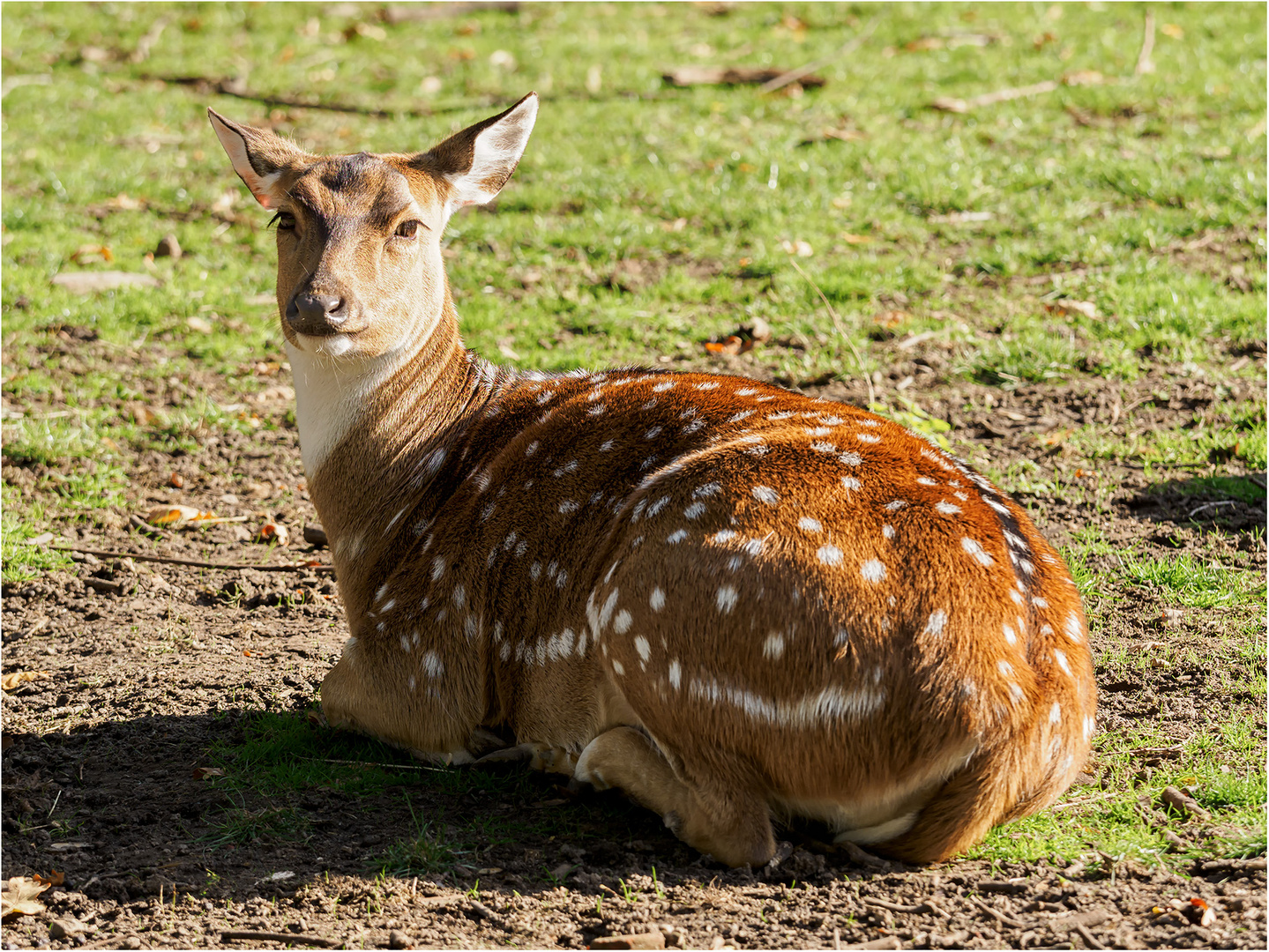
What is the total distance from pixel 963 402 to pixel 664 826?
3.54 metres

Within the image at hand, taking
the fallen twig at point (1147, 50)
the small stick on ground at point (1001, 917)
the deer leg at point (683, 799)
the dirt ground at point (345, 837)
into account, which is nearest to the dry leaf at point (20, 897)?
the dirt ground at point (345, 837)

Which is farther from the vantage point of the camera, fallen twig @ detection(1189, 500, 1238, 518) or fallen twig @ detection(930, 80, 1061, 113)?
fallen twig @ detection(930, 80, 1061, 113)

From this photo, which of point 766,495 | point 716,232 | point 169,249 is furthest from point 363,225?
point 169,249

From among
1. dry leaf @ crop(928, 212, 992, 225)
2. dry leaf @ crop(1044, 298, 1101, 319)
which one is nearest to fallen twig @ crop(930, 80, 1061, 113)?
dry leaf @ crop(928, 212, 992, 225)

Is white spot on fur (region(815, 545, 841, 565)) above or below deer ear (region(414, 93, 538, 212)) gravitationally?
below

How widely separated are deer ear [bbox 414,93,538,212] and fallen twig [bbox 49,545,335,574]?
1689mm

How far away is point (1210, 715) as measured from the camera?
408cm

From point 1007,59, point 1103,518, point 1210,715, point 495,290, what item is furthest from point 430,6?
point 1210,715

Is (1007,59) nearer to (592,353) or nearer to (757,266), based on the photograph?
(757,266)

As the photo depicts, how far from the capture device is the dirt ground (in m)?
3.16

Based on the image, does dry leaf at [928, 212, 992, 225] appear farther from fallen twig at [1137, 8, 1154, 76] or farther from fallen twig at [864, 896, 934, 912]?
fallen twig at [864, 896, 934, 912]

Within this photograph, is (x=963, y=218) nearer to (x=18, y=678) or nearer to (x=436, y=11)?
(x=18, y=678)

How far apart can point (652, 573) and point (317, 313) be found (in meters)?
1.40

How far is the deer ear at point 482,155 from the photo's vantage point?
15.2ft
